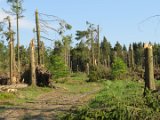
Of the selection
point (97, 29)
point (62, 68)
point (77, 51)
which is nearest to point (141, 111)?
point (62, 68)

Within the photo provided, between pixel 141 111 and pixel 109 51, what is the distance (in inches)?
3228

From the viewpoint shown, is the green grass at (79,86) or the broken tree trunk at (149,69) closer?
the broken tree trunk at (149,69)

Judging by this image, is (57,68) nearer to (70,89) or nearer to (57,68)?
(57,68)

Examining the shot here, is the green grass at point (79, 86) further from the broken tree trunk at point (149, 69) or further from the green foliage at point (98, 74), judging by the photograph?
the broken tree trunk at point (149, 69)

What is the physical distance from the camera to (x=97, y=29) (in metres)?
56.3

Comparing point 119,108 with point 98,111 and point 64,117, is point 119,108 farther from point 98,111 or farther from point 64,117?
point 64,117

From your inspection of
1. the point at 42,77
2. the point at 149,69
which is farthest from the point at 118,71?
the point at 149,69

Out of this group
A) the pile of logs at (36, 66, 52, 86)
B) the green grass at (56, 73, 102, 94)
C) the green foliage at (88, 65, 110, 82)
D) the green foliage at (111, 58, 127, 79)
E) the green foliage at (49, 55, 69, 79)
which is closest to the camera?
the green grass at (56, 73, 102, 94)

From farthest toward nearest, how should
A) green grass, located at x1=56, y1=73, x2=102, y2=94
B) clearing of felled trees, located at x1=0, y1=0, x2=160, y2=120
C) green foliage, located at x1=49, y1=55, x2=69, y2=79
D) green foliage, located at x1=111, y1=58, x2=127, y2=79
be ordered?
green foliage, located at x1=49, y1=55, x2=69, y2=79 < green foliage, located at x1=111, y1=58, x2=127, y2=79 < green grass, located at x1=56, y1=73, x2=102, y2=94 < clearing of felled trees, located at x1=0, y1=0, x2=160, y2=120

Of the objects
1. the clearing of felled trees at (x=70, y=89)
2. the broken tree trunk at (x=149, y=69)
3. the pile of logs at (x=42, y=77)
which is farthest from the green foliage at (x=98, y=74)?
the broken tree trunk at (x=149, y=69)

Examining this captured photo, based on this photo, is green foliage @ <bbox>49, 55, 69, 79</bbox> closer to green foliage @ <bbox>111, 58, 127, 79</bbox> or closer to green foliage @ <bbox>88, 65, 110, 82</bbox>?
green foliage @ <bbox>88, 65, 110, 82</bbox>

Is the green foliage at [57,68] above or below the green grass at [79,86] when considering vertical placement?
above

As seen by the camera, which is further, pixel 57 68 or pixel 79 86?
pixel 57 68

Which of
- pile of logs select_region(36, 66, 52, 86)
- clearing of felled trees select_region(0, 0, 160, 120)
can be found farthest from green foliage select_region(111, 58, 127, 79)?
pile of logs select_region(36, 66, 52, 86)
